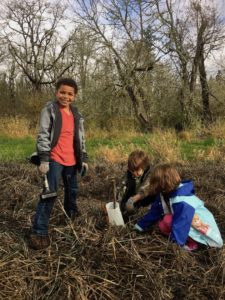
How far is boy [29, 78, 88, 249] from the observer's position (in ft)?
12.6

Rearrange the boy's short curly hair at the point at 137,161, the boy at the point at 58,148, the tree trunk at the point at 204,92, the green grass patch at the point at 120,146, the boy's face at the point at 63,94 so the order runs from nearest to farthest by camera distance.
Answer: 1. the boy at the point at 58,148
2. the boy's face at the point at 63,94
3. the boy's short curly hair at the point at 137,161
4. the green grass patch at the point at 120,146
5. the tree trunk at the point at 204,92

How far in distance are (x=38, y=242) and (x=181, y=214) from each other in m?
1.22

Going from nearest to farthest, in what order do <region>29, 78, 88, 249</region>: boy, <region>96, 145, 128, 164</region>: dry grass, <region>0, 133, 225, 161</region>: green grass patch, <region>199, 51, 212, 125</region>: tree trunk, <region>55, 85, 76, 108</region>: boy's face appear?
<region>29, 78, 88, 249</region>: boy → <region>55, 85, 76, 108</region>: boy's face → <region>96, 145, 128, 164</region>: dry grass → <region>0, 133, 225, 161</region>: green grass patch → <region>199, 51, 212, 125</region>: tree trunk

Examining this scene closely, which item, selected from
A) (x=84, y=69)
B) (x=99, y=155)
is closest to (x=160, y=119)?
(x=84, y=69)

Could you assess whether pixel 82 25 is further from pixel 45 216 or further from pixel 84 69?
pixel 45 216

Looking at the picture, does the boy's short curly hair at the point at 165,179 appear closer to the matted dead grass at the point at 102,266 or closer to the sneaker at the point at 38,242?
the matted dead grass at the point at 102,266

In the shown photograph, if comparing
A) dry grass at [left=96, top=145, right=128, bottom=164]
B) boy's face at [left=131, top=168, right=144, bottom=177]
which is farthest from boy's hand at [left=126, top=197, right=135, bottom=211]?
dry grass at [left=96, top=145, right=128, bottom=164]

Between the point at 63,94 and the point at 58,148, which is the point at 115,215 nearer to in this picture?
the point at 58,148

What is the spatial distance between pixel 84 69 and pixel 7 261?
22878 mm

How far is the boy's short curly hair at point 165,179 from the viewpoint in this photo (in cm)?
370

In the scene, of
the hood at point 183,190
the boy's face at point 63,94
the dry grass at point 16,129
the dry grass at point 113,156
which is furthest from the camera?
the dry grass at point 16,129

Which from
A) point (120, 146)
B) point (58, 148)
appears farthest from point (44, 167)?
point (120, 146)

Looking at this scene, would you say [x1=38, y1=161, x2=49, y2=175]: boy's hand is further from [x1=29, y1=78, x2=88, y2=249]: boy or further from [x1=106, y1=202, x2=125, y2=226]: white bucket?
[x1=106, y1=202, x2=125, y2=226]: white bucket

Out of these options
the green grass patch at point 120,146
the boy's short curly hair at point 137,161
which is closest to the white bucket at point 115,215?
the boy's short curly hair at point 137,161
